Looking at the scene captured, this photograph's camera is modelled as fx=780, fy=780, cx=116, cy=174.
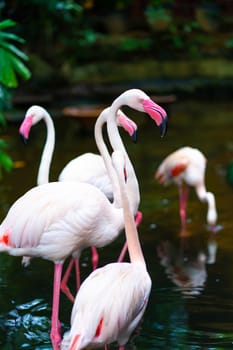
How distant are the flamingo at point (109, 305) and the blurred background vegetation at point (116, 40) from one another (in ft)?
19.7

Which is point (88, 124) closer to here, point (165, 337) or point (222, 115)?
point (222, 115)

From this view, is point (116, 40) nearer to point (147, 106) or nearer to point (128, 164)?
point (128, 164)

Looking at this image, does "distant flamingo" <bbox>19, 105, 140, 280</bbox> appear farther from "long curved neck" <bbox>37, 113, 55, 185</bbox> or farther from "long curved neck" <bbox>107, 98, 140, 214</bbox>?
"long curved neck" <bbox>107, 98, 140, 214</bbox>

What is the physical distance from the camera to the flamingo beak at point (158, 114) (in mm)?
4198

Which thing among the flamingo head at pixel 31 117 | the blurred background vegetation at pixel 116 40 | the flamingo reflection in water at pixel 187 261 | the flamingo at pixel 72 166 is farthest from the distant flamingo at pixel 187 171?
the blurred background vegetation at pixel 116 40

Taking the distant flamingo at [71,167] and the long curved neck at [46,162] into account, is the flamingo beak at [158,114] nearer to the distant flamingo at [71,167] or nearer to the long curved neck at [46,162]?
the distant flamingo at [71,167]

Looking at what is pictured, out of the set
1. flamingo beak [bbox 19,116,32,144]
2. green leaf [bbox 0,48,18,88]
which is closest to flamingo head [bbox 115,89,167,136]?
flamingo beak [bbox 19,116,32,144]

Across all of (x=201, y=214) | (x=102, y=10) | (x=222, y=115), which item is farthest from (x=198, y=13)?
(x=201, y=214)

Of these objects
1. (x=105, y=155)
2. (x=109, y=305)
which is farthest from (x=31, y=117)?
(x=109, y=305)

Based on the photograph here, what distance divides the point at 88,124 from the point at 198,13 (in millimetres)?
6743

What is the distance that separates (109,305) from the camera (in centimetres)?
362

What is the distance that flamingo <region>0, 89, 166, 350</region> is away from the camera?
427 centimetres

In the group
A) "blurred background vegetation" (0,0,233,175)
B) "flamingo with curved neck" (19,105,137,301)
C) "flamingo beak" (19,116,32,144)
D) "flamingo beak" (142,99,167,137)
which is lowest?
"blurred background vegetation" (0,0,233,175)

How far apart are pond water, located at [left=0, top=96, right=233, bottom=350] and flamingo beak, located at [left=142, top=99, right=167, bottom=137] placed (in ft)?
3.78
